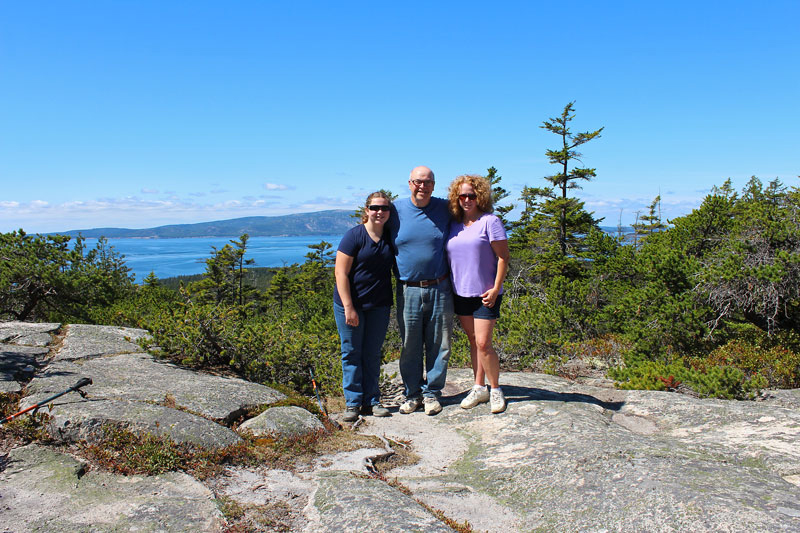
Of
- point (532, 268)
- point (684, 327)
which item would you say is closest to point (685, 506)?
point (684, 327)

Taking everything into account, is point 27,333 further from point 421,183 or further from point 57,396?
point 421,183

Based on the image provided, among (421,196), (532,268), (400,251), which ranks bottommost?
(532,268)

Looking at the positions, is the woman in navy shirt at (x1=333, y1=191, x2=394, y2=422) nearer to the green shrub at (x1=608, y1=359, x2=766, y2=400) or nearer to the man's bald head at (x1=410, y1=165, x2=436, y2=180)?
the man's bald head at (x1=410, y1=165, x2=436, y2=180)

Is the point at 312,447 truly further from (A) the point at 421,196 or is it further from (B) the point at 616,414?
(B) the point at 616,414

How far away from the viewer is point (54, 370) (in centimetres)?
466

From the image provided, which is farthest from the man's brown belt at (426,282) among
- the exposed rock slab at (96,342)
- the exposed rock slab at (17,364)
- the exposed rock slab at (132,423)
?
the exposed rock slab at (96,342)

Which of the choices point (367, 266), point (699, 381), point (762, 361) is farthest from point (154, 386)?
point (762, 361)

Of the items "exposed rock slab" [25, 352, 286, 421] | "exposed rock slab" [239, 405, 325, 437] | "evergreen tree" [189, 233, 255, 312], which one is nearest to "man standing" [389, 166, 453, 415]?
"exposed rock slab" [239, 405, 325, 437]

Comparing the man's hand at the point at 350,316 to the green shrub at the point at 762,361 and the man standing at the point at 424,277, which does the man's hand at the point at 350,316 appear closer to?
the man standing at the point at 424,277

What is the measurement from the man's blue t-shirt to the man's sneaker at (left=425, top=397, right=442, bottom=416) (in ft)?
4.00

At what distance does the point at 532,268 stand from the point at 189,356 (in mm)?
20447

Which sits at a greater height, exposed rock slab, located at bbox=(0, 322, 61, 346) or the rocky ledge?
exposed rock slab, located at bbox=(0, 322, 61, 346)

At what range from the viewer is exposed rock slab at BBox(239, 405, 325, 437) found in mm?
4020

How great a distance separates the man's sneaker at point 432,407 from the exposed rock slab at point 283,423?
106cm
